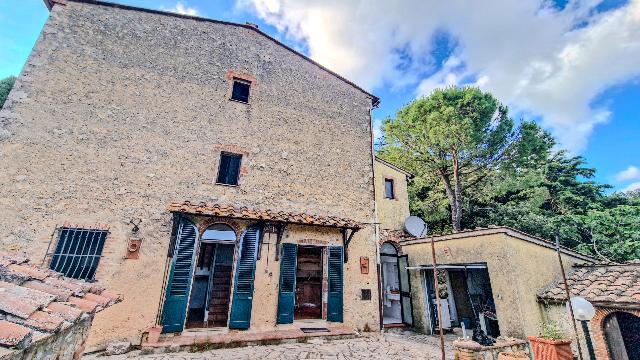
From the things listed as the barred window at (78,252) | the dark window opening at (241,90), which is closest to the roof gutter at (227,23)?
the dark window opening at (241,90)

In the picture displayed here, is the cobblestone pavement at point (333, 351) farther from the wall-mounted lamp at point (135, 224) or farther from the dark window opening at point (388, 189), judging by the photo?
the dark window opening at point (388, 189)

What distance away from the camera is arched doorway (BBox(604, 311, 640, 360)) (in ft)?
21.6

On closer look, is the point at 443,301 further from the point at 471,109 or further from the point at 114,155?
the point at 114,155

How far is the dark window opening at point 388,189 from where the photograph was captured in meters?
12.9

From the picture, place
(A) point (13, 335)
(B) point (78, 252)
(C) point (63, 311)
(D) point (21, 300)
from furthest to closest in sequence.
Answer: (B) point (78, 252), (C) point (63, 311), (D) point (21, 300), (A) point (13, 335)

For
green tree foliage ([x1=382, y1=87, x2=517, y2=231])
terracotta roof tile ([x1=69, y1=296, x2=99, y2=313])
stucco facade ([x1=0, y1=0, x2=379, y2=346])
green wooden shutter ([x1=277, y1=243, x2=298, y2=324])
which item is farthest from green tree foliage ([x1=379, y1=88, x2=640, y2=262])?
terracotta roof tile ([x1=69, y1=296, x2=99, y2=313])

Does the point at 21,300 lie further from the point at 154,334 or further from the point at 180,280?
the point at 180,280

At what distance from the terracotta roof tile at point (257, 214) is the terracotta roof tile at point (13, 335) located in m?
5.96

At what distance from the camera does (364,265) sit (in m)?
10.3

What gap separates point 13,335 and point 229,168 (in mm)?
8181

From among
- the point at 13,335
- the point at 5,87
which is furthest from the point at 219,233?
the point at 5,87

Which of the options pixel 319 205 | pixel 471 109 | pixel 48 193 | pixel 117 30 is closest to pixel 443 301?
pixel 319 205

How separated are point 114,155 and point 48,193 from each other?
175 centimetres

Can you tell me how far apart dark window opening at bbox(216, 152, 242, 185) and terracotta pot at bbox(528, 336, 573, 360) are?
9118 mm
